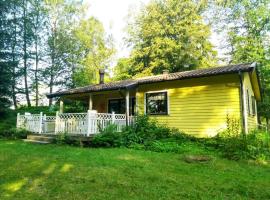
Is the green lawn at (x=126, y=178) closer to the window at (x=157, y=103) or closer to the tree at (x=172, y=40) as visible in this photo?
the window at (x=157, y=103)

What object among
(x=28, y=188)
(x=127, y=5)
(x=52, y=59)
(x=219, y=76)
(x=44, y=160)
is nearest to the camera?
(x=28, y=188)

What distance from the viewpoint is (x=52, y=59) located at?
27734 mm

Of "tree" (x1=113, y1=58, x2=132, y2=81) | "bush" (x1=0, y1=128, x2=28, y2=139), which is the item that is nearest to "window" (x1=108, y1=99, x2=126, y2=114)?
"bush" (x1=0, y1=128, x2=28, y2=139)

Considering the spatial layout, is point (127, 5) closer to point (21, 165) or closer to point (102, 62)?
point (102, 62)

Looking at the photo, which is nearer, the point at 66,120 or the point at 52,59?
the point at 66,120

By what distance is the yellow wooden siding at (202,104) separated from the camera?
1022 centimetres

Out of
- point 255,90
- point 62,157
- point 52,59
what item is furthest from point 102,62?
point 62,157

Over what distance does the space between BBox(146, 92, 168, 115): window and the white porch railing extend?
46.7 inches

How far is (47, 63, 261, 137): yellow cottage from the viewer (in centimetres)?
1004

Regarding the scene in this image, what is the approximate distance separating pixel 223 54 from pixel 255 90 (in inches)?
469

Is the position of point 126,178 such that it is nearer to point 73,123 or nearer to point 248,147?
point 248,147

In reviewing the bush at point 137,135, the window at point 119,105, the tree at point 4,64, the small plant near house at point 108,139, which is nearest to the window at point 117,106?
the window at point 119,105

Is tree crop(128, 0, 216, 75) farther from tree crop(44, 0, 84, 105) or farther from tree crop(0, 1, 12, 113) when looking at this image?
tree crop(0, 1, 12, 113)

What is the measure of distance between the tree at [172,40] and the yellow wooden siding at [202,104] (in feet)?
44.4
